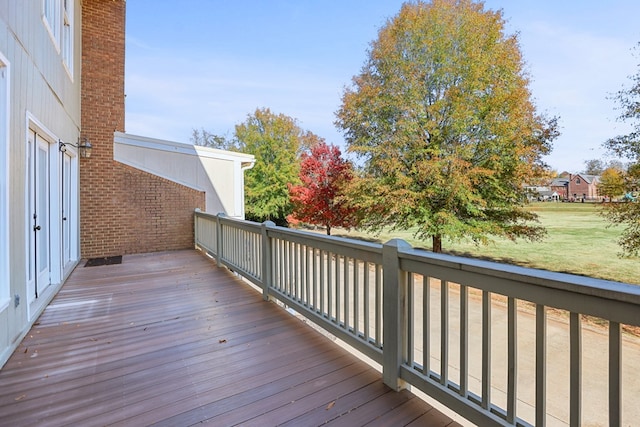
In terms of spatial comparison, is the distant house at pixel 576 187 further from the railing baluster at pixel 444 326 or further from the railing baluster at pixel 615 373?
the railing baluster at pixel 615 373

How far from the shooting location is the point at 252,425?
1955 millimetres

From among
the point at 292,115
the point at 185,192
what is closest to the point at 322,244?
the point at 185,192

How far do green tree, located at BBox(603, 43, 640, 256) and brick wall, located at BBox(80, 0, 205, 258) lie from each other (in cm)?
1119

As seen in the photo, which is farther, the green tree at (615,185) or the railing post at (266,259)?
the green tree at (615,185)

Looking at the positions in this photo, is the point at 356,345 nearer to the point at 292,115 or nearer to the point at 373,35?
the point at 373,35

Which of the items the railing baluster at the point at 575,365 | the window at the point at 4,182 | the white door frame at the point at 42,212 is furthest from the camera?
the white door frame at the point at 42,212

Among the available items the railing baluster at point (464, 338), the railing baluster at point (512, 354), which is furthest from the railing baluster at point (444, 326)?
the railing baluster at point (512, 354)

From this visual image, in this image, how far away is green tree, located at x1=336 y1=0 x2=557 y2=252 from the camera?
10164 mm

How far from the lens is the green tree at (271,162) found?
66.4 ft

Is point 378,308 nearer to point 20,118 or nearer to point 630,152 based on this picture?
point 20,118

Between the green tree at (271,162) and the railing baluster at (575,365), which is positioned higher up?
the green tree at (271,162)

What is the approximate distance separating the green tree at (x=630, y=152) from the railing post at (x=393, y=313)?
8670mm

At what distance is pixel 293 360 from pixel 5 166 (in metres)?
2.91

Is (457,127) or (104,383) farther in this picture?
(457,127)
